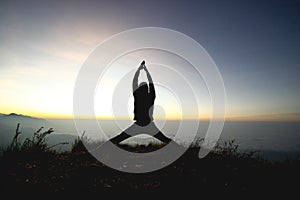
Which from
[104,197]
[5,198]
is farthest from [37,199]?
[104,197]

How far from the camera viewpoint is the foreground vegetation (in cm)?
522

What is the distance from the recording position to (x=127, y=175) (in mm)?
6203

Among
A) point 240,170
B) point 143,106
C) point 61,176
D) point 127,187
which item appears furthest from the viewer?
point 143,106

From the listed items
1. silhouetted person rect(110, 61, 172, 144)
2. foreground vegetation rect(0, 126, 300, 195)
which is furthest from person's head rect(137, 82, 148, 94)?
foreground vegetation rect(0, 126, 300, 195)

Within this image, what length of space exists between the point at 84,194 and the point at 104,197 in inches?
19.0

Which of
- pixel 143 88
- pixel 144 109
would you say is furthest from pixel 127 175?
pixel 143 88

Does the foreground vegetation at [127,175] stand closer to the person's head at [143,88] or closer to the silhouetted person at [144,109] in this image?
the silhouetted person at [144,109]

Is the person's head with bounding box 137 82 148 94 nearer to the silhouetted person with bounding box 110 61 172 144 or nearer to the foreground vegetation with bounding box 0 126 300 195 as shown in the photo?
the silhouetted person with bounding box 110 61 172 144

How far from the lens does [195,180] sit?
588 centimetres

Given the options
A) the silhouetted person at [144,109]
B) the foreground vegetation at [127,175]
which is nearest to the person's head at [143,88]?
the silhouetted person at [144,109]

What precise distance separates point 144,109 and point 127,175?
338 centimetres

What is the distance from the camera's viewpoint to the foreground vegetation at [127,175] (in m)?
5.22

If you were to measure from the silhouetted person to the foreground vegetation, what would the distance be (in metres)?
1.70

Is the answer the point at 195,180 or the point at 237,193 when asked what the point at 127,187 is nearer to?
the point at 195,180
